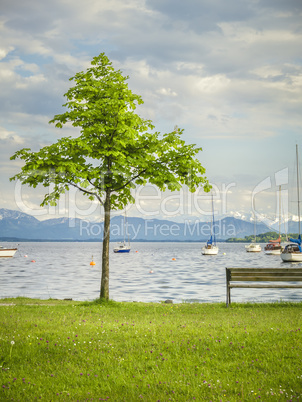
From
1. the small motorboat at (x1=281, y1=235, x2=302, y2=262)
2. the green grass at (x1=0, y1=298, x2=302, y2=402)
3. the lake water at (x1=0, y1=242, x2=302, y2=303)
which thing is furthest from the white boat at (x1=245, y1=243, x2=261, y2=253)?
the green grass at (x1=0, y1=298, x2=302, y2=402)

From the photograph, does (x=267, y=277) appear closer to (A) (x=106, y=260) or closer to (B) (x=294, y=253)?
(A) (x=106, y=260)

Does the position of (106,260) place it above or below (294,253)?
above

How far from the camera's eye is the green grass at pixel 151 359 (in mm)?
6922

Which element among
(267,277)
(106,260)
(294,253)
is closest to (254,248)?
(294,253)

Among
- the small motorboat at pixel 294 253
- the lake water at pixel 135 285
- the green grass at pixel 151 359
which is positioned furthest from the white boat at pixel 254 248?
the green grass at pixel 151 359

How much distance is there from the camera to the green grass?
692cm

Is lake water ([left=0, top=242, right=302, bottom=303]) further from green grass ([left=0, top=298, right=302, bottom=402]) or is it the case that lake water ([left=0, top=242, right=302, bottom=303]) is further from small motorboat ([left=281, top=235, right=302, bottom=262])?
small motorboat ([left=281, top=235, right=302, bottom=262])

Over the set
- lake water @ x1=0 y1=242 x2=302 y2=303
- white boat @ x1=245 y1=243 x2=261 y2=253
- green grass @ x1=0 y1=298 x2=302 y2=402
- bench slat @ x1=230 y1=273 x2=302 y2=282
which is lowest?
white boat @ x1=245 y1=243 x2=261 y2=253

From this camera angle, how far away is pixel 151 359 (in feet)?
27.9

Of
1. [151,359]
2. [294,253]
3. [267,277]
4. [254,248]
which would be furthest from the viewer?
[254,248]

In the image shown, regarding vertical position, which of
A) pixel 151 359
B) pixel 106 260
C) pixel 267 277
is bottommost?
pixel 151 359

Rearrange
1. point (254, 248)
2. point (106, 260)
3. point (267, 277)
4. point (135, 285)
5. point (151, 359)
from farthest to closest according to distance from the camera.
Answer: point (254, 248), point (135, 285), point (106, 260), point (267, 277), point (151, 359)

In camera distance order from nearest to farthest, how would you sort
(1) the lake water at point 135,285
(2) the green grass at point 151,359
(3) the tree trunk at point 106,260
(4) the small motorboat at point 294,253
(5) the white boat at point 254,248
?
(2) the green grass at point 151,359 → (3) the tree trunk at point 106,260 → (1) the lake water at point 135,285 → (4) the small motorboat at point 294,253 → (5) the white boat at point 254,248

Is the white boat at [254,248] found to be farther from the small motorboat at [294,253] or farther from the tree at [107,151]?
the tree at [107,151]
